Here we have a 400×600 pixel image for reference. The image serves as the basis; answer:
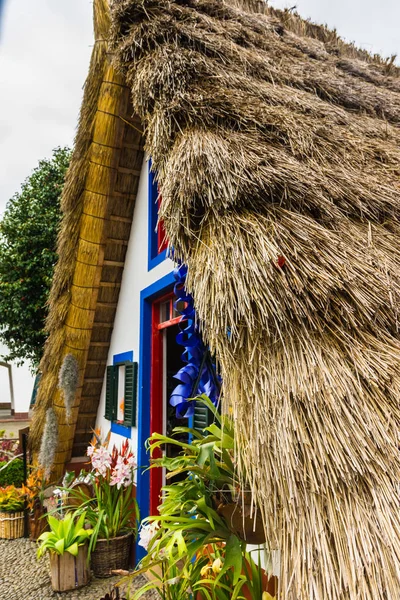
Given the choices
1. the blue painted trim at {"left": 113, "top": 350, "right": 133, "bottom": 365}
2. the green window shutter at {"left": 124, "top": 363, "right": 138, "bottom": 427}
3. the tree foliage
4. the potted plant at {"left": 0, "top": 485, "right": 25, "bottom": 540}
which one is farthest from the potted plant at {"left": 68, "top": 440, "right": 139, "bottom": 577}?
the tree foliage

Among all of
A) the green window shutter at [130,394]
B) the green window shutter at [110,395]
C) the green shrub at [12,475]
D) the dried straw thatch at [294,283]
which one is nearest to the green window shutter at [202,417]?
the green window shutter at [130,394]

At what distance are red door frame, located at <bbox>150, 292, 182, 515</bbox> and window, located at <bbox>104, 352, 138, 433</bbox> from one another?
0.89 ft

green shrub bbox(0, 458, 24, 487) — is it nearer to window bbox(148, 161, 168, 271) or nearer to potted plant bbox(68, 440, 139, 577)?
potted plant bbox(68, 440, 139, 577)

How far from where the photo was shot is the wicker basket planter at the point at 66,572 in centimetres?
346

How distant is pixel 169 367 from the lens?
4.77 meters

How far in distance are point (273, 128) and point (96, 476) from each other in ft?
10.8

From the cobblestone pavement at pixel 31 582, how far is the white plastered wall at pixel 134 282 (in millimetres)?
1086

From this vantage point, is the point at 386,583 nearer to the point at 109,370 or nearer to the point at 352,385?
the point at 352,385

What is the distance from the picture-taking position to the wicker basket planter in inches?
136

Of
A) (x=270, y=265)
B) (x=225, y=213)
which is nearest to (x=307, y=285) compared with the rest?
(x=270, y=265)

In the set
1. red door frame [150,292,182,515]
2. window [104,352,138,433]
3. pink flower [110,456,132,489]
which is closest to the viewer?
pink flower [110,456,132,489]

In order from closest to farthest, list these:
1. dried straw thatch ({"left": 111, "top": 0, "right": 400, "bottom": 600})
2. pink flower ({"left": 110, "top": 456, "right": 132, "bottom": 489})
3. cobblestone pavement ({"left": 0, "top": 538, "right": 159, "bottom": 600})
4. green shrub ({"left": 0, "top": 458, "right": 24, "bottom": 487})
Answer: dried straw thatch ({"left": 111, "top": 0, "right": 400, "bottom": 600}), cobblestone pavement ({"left": 0, "top": 538, "right": 159, "bottom": 600}), pink flower ({"left": 110, "top": 456, "right": 132, "bottom": 489}), green shrub ({"left": 0, "top": 458, "right": 24, "bottom": 487})

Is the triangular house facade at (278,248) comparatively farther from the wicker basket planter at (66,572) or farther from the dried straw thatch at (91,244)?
the wicker basket planter at (66,572)

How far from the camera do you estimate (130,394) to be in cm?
420
